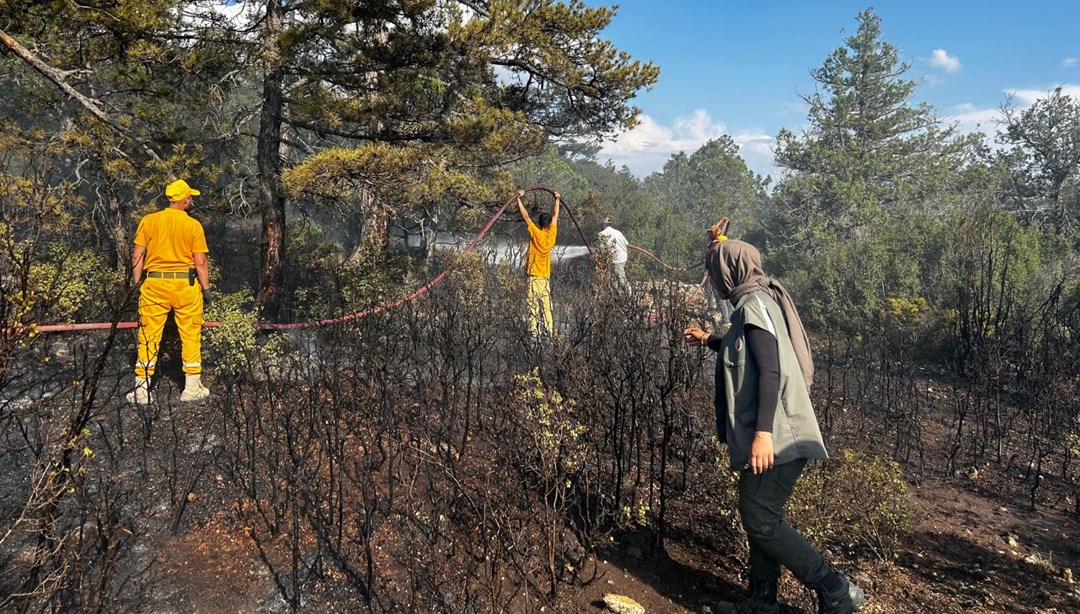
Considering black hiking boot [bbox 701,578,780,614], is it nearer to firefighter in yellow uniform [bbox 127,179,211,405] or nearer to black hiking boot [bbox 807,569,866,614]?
black hiking boot [bbox 807,569,866,614]

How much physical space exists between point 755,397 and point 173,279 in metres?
4.03

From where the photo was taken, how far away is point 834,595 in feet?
7.18

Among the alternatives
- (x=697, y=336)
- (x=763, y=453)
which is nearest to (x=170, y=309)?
(x=697, y=336)

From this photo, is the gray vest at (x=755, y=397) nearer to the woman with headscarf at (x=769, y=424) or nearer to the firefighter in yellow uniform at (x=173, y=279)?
the woman with headscarf at (x=769, y=424)

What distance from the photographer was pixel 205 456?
3.49 meters

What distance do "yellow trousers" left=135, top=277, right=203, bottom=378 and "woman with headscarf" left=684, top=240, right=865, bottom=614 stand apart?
3.82 m

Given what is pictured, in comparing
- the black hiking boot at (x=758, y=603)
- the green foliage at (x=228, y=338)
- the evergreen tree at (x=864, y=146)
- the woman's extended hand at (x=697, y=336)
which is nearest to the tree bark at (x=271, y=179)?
the green foliage at (x=228, y=338)

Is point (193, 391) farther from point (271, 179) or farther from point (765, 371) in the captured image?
point (765, 371)

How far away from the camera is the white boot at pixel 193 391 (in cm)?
436

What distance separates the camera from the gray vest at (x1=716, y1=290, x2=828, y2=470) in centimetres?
214

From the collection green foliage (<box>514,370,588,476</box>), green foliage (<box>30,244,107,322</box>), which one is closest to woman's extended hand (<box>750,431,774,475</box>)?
green foliage (<box>514,370,588,476</box>)

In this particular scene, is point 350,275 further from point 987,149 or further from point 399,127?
point 987,149

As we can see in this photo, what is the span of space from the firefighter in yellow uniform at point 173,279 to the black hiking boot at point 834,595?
4.13 metres

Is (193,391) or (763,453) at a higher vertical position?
(763,453)
